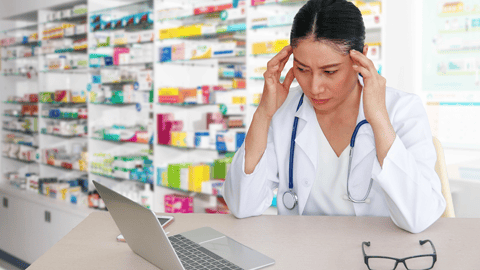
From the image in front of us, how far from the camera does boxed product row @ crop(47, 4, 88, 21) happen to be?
487cm

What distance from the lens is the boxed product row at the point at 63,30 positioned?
Result: 195 inches

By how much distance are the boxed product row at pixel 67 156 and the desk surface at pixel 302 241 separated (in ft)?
12.3

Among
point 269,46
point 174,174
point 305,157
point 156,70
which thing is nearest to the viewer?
Answer: point 305,157

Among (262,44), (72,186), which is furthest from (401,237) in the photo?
(72,186)

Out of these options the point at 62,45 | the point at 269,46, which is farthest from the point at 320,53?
the point at 62,45

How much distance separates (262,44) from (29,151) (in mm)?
3904

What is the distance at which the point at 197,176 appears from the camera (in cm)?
376

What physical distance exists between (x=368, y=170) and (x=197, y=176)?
7.84 ft

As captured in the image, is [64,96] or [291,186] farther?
[64,96]

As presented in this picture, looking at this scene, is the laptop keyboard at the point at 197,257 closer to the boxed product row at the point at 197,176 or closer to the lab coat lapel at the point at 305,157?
the lab coat lapel at the point at 305,157

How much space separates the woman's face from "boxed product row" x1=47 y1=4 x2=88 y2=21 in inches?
160

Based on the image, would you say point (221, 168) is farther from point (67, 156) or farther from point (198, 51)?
point (67, 156)

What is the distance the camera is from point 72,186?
16.8 feet

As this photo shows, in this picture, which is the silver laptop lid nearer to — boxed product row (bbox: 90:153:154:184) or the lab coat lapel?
the lab coat lapel
